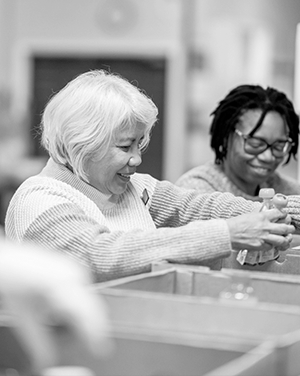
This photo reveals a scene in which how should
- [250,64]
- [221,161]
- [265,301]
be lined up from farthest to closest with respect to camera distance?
[250,64], [221,161], [265,301]

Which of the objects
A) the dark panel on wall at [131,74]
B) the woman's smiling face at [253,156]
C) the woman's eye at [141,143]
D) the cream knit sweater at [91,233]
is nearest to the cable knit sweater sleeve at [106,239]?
the cream knit sweater at [91,233]

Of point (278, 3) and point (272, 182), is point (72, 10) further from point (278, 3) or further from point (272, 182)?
point (272, 182)

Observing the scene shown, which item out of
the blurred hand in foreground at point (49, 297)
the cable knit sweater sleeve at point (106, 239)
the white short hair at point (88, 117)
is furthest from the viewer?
the white short hair at point (88, 117)

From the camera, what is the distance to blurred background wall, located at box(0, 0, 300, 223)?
657cm

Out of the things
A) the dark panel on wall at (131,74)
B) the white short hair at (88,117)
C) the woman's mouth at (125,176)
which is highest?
the white short hair at (88,117)

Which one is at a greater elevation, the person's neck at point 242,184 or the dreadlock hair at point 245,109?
the dreadlock hair at point 245,109

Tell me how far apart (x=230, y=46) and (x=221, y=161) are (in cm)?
380

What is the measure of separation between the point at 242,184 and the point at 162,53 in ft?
14.0

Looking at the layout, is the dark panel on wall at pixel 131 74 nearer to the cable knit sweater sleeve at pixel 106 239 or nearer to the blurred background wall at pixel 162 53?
the blurred background wall at pixel 162 53

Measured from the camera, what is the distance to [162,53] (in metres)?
6.97

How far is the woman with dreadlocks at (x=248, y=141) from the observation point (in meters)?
2.80

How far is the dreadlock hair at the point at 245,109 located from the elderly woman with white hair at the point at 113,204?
21.8 inches

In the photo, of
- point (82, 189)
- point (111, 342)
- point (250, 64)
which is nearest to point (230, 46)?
point (250, 64)

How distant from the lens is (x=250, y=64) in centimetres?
653
